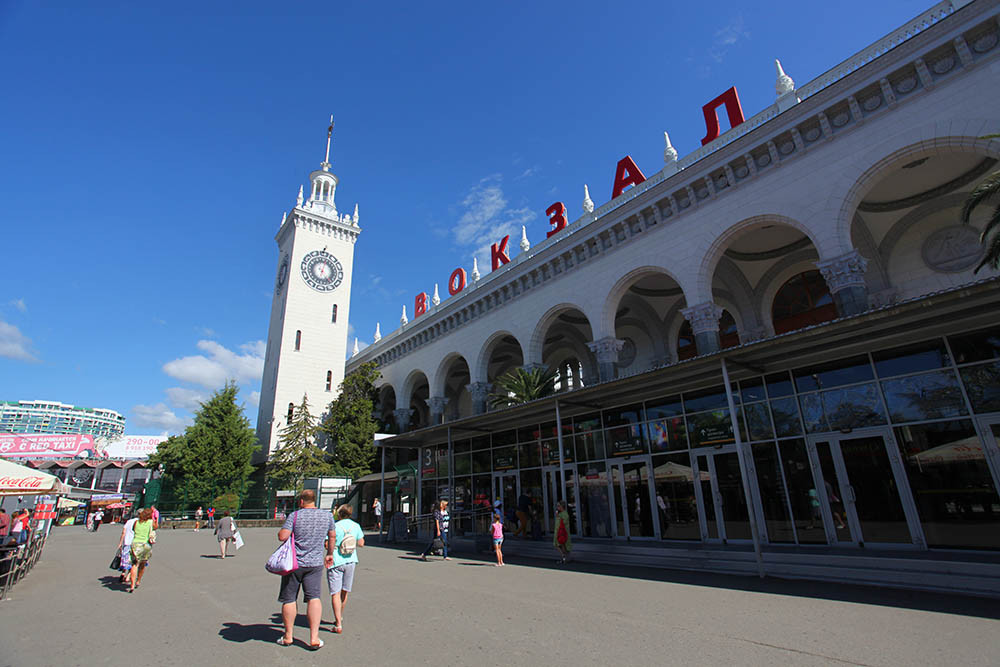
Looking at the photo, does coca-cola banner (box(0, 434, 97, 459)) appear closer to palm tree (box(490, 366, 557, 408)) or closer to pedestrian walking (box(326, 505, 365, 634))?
palm tree (box(490, 366, 557, 408))

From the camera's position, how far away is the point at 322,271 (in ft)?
141

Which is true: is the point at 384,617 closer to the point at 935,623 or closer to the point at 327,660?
the point at 327,660

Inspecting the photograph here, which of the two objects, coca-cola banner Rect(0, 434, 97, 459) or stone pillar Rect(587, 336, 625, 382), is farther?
coca-cola banner Rect(0, 434, 97, 459)

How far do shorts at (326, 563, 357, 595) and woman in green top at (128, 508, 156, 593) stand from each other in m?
5.41

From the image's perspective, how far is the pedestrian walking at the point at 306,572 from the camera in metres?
5.43

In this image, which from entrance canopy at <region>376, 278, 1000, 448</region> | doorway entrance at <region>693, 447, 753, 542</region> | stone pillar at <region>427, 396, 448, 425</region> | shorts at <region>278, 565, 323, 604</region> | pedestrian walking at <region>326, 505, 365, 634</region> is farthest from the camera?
stone pillar at <region>427, 396, 448, 425</region>

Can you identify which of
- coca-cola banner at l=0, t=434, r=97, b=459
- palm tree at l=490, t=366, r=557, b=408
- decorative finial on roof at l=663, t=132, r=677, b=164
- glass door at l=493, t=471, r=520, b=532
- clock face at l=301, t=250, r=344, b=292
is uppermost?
clock face at l=301, t=250, r=344, b=292

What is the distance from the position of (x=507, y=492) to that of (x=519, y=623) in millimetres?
13278

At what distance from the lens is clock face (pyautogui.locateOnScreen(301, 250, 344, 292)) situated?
4225 cm

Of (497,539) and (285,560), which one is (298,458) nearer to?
(497,539)

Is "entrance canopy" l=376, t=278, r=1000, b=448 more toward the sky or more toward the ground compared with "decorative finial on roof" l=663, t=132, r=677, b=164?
more toward the ground

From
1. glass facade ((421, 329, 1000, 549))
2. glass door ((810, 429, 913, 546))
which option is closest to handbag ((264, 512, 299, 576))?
glass facade ((421, 329, 1000, 549))

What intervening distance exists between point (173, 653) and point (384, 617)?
2574 mm

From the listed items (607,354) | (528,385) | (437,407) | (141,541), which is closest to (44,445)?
(437,407)
